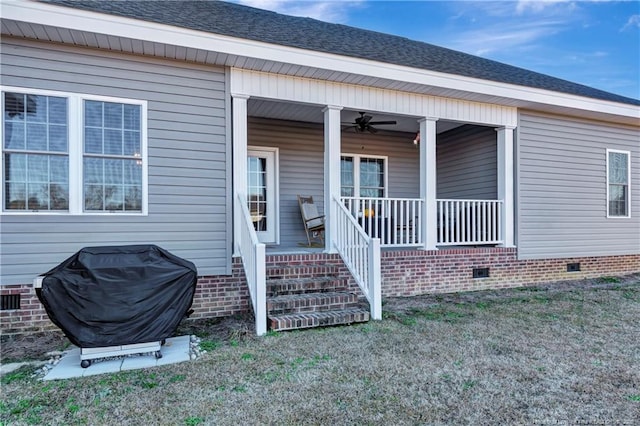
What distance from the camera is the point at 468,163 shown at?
8.17 m

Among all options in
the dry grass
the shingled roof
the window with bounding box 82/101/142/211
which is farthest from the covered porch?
the window with bounding box 82/101/142/211

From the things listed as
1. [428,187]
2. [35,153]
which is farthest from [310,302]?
[35,153]

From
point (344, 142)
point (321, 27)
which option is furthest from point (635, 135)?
point (321, 27)

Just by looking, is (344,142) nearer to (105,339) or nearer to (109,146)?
(109,146)

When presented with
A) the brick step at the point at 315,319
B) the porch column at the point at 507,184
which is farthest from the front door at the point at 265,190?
the porch column at the point at 507,184

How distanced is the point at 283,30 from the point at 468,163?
4.66 m

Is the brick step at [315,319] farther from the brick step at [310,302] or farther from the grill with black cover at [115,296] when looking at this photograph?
the grill with black cover at [115,296]

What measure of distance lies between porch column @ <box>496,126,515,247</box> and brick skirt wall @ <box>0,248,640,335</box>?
1.08 feet

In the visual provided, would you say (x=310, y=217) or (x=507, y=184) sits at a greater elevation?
(x=507, y=184)

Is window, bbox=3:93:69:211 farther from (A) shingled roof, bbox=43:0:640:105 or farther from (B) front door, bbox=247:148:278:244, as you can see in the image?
(B) front door, bbox=247:148:278:244

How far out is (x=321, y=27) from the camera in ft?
25.5

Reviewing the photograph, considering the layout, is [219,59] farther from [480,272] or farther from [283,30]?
[480,272]

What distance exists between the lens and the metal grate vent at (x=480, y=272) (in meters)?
6.79

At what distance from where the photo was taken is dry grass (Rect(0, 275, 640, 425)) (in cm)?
246
